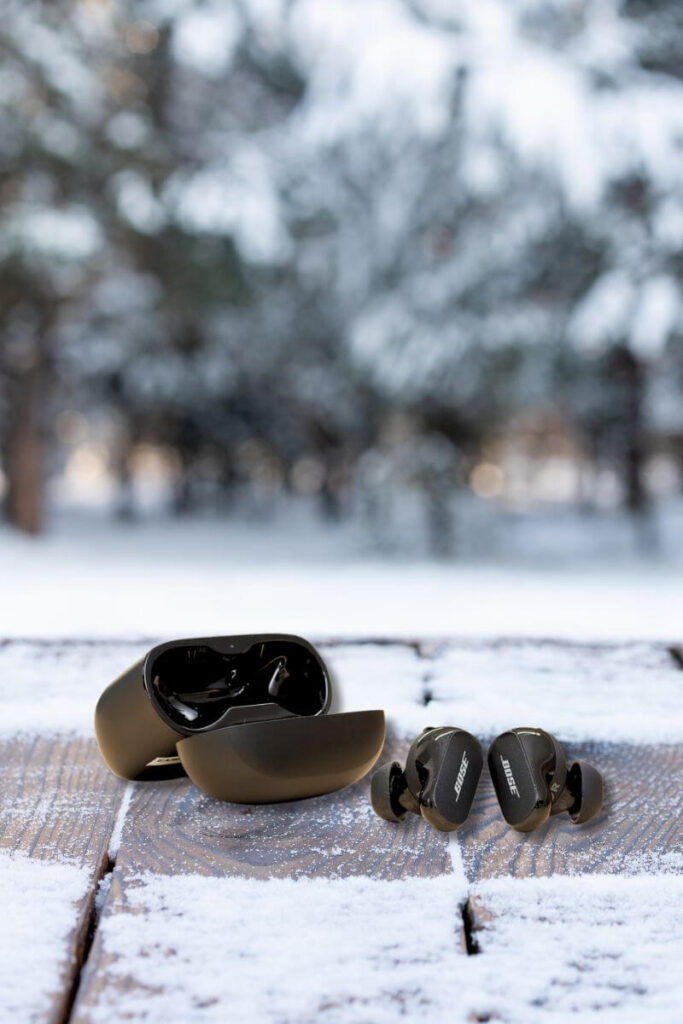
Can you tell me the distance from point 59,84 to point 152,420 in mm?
8339

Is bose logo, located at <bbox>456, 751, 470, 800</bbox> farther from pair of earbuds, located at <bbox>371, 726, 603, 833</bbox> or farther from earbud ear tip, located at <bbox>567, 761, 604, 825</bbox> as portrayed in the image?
earbud ear tip, located at <bbox>567, 761, 604, 825</bbox>

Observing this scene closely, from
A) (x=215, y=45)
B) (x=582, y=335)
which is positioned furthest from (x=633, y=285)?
(x=215, y=45)

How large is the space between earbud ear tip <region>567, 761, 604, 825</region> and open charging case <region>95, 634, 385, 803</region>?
27 cm

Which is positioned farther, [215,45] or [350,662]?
[215,45]

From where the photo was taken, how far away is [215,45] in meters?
5.91

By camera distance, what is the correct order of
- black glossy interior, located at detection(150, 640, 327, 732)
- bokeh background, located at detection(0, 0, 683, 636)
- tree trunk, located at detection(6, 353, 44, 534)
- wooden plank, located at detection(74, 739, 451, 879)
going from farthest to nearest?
tree trunk, located at detection(6, 353, 44, 534) < bokeh background, located at detection(0, 0, 683, 636) < black glossy interior, located at detection(150, 640, 327, 732) < wooden plank, located at detection(74, 739, 451, 879)

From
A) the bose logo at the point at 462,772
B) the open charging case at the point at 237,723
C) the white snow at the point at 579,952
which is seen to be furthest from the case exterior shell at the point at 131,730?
the white snow at the point at 579,952

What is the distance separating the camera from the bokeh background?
477cm

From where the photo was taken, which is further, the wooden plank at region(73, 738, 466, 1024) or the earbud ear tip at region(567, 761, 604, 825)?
the earbud ear tip at region(567, 761, 604, 825)

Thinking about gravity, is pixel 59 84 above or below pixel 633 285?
above

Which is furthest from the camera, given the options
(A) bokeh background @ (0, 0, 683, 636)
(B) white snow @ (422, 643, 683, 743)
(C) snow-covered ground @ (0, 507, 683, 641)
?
(A) bokeh background @ (0, 0, 683, 636)

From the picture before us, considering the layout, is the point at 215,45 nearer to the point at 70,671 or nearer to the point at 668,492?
the point at 70,671

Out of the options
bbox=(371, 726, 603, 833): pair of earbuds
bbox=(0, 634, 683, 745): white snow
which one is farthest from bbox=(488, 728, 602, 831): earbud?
bbox=(0, 634, 683, 745): white snow

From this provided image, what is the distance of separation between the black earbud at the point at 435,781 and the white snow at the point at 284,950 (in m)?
0.13
